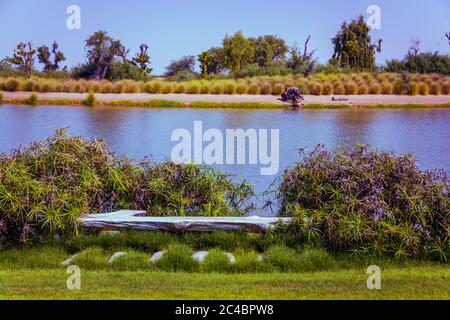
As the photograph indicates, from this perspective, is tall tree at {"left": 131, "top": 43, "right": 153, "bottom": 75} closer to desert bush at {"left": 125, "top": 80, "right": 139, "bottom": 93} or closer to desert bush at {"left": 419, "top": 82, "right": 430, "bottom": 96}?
desert bush at {"left": 125, "top": 80, "right": 139, "bottom": 93}

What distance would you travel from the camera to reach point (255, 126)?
472 inches

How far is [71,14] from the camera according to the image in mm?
8680

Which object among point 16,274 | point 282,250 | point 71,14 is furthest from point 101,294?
point 71,14

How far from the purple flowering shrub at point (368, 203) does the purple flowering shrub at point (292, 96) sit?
5.14 meters

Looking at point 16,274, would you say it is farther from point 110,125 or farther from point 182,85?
point 182,85

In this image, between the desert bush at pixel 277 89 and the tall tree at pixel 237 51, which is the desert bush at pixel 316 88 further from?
the tall tree at pixel 237 51

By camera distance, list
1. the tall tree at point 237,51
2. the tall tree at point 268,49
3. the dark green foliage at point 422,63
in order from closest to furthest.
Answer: the tall tree at point 237,51
the tall tree at point 268,49
the dark green foliage at point 422,63

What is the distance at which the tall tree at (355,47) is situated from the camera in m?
11.9

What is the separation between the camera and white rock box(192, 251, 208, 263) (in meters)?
6.56

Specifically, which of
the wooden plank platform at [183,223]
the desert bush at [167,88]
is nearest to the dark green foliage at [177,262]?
the wooden plank platform at [183,223]

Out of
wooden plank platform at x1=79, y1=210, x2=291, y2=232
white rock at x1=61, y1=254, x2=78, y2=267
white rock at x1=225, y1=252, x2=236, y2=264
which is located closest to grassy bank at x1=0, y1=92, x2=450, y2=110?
wooden plank platform at x1=79, y1=210, x2=291, y2=232

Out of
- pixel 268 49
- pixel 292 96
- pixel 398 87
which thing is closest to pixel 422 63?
pixel 398 87

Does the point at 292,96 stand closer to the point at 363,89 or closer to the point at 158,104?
the point at 363,89

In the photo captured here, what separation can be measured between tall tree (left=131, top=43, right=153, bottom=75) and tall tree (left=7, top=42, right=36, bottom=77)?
A: 1768mm
